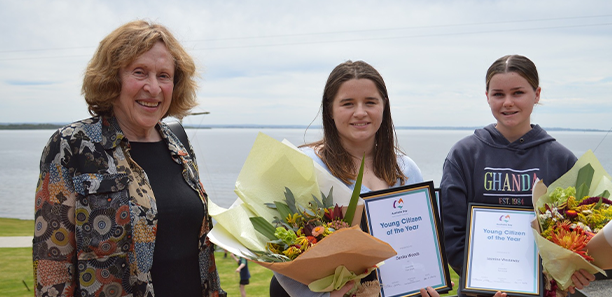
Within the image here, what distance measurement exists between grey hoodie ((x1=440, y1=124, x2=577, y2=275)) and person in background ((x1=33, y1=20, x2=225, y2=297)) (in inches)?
54.0

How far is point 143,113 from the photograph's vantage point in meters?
2.21

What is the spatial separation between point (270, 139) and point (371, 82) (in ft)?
2.32

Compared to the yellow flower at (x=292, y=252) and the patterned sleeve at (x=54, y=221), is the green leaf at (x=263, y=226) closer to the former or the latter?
the yellow flower at (x=292, y=252)

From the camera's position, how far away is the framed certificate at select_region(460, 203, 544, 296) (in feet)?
7.95

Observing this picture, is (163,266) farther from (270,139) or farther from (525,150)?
(525,150)

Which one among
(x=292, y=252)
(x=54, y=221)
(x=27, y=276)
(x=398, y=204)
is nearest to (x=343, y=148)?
(x=398, y=204)

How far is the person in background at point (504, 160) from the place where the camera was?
2738mm

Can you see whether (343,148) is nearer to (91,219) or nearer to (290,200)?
(290,200)

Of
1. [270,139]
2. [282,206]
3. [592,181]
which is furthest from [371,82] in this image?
[592,181]

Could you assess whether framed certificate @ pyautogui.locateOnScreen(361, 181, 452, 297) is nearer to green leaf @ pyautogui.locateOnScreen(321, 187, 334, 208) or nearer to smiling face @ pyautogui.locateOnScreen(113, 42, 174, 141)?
green leaf @ pyautogui.locateOnScreen(321, 187, 334, 208)

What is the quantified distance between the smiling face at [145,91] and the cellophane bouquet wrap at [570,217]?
6.25ft

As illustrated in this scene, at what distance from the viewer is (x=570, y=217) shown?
233 centimetres

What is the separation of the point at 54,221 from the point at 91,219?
0.14m

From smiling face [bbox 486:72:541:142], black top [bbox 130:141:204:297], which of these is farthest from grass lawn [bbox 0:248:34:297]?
smiling face [bbox 486:72:541:142]
